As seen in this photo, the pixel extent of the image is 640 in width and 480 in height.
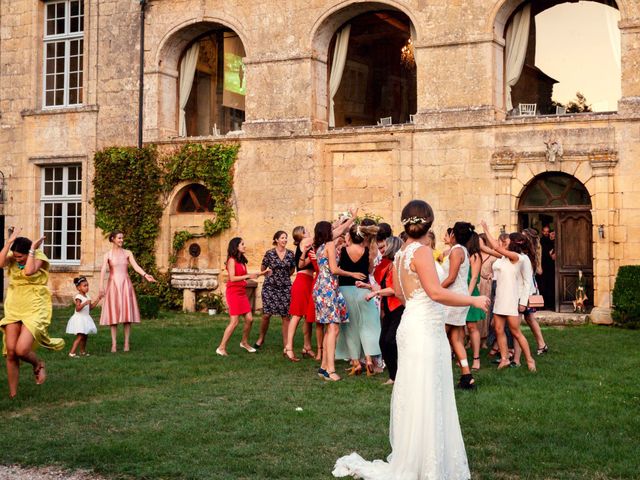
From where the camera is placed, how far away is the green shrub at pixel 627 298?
15.5m

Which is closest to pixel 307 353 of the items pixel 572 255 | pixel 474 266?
pixel 474 266

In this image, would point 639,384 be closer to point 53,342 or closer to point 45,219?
point 53,342

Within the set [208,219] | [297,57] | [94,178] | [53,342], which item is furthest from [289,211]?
[53,342]

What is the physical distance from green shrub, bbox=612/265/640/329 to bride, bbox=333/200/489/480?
34.4ft

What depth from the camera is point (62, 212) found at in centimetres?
2169

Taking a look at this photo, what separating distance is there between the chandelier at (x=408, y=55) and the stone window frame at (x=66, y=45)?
7745 mm

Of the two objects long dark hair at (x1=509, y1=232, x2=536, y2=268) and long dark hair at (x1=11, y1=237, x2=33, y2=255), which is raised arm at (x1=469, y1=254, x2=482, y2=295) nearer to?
long dark hair at (x1=509, y1=232, x2=536, y2=268)

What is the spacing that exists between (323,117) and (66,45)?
712cm

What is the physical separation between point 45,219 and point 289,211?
22.4 ft

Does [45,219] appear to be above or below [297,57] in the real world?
below

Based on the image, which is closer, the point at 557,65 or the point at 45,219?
the point at 557,65

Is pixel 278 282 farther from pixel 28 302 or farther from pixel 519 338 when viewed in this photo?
pixel 28 302

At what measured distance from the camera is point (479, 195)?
17266 mm

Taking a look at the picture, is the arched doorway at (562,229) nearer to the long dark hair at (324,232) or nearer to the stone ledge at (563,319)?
the stone ledge at (563,319)
